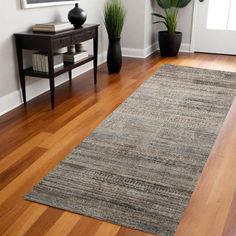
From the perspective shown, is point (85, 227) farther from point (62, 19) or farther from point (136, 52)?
point (136, 52)

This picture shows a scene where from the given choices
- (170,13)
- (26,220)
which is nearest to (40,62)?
(26,220)

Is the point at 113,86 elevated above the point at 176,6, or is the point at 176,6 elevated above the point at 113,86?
the point at 176,6

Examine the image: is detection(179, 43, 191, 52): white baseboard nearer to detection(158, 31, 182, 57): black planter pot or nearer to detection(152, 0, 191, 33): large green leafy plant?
detection(158, 31, 182, 57): black planter pot

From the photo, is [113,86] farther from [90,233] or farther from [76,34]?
[90,233]

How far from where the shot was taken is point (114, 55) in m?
4.43

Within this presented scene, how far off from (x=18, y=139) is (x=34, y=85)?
3.37ft

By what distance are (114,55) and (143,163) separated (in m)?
2.43

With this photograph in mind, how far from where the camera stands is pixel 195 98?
11.7 ft

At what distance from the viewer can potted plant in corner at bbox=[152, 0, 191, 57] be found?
5.23 m

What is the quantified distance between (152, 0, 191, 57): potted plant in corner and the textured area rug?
1.83m

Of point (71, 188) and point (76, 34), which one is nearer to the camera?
point (71, 188)

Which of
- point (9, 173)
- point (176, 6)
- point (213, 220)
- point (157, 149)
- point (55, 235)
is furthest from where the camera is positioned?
point (176, 6)

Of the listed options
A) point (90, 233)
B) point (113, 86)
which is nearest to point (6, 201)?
point (90, 233)

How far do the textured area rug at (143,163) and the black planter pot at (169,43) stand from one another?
1.83m
